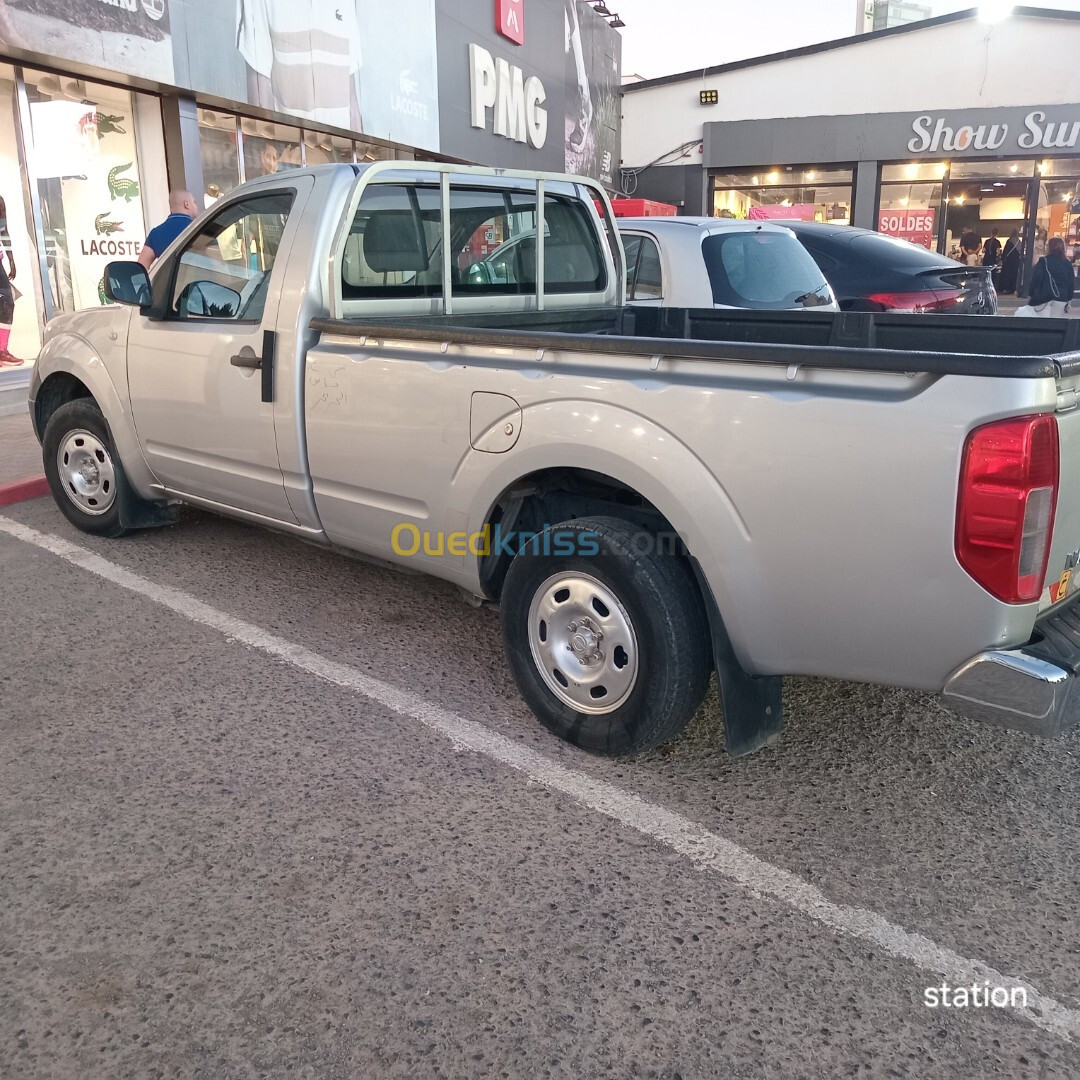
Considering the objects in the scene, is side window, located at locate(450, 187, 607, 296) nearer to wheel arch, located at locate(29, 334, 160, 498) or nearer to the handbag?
wheel arch, located at locate(29, 334, 160, 498)

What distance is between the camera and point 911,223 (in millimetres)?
25969

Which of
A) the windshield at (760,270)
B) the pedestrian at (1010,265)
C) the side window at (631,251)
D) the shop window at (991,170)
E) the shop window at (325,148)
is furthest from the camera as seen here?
the shop window at (991,170)

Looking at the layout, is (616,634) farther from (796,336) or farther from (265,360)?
(796,336)

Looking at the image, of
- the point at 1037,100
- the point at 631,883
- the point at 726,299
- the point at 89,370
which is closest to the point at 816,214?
the point at 1037,100

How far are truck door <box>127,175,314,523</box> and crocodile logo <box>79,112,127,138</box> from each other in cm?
773

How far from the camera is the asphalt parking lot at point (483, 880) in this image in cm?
220

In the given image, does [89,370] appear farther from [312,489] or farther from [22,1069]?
[22,1069]

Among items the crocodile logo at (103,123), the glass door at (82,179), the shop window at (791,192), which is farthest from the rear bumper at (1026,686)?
the shop window at (791,192)

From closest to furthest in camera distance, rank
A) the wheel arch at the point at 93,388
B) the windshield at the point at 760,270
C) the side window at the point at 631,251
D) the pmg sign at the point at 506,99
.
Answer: the wheel arch at the point at 93,388 → the windshield at the point at 760,270 → the side window at the point at 631,251 → the pmg sign at the point at 506,99

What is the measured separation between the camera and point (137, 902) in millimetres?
2623

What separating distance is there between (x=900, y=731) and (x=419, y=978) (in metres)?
2.01

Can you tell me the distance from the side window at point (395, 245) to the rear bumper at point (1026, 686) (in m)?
2.88

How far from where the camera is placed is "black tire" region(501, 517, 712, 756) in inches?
122

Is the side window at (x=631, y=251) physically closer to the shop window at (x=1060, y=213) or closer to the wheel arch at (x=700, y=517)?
the wheel arch at (x=700, y=517)
